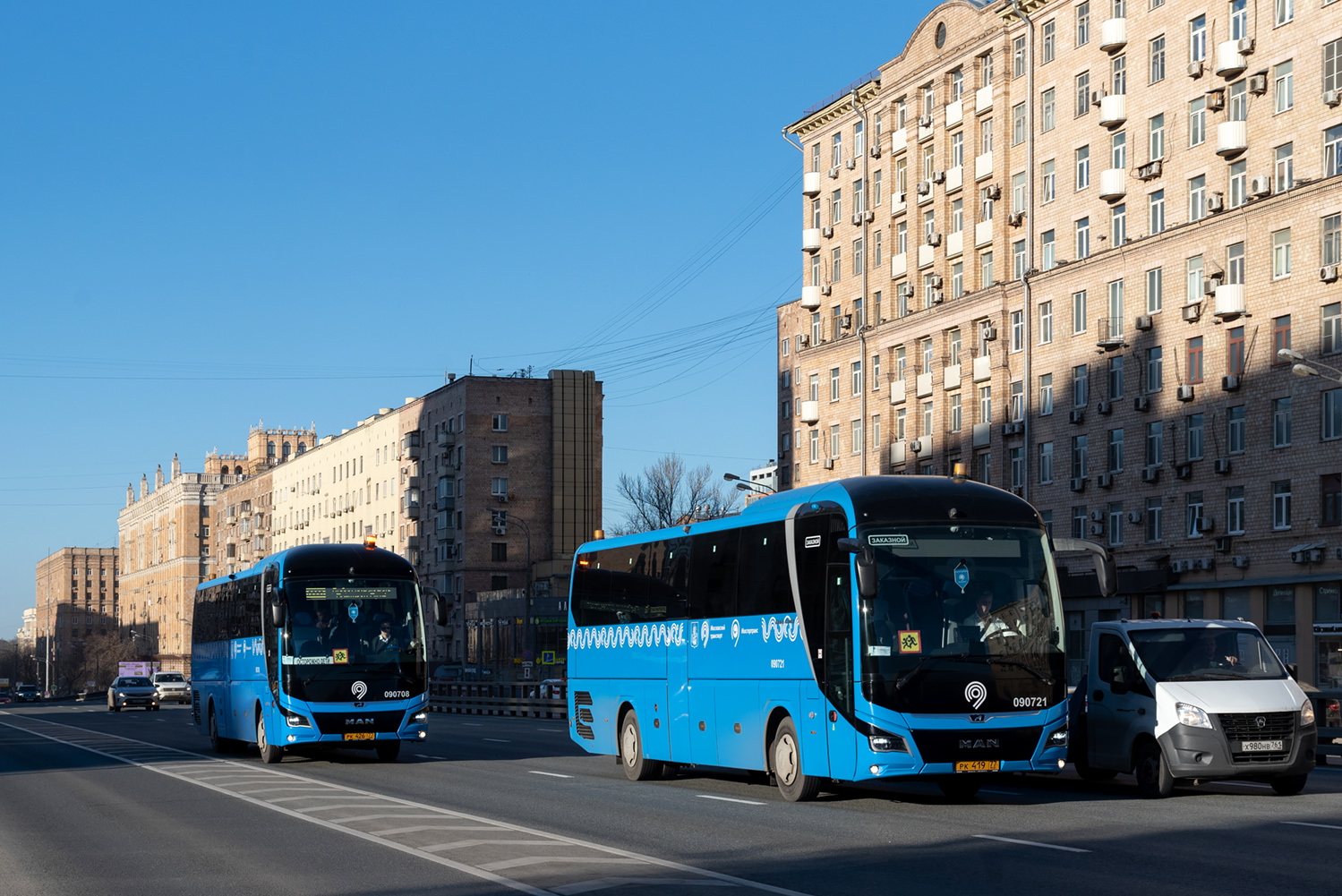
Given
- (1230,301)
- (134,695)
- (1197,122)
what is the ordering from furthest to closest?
(134,695) → (1197,122) → (1230,301)

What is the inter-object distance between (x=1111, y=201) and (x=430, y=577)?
202 feet

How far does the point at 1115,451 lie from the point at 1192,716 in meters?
39.6

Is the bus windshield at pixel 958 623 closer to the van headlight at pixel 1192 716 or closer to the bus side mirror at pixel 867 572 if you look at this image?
the bus side mirror at pixel 867 572

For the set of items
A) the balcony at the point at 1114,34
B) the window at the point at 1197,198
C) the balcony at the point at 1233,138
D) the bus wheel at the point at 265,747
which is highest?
the balcony at the point at 1114,34

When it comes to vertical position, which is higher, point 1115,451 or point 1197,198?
point 1197,198

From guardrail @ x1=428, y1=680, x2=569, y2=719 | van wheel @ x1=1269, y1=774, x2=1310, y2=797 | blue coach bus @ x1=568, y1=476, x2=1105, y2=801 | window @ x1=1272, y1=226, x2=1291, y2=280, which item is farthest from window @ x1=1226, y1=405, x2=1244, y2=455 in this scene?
blue coach bus @ x1=568, y1=476, x2=1105, y2=801

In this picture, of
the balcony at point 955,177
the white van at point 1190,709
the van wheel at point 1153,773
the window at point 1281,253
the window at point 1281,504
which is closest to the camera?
the white van at point 1190,709

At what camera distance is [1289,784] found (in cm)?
1823

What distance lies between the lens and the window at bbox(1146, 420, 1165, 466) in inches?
2119

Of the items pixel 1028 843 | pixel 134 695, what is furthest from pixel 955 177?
pixel 1028 843

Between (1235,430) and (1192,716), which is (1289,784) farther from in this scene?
(1235,430)

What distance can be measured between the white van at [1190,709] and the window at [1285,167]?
3358 centimetres

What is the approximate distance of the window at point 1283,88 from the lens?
49.3 m

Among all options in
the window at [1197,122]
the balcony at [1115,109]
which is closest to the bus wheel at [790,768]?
the window at [1197,122]
